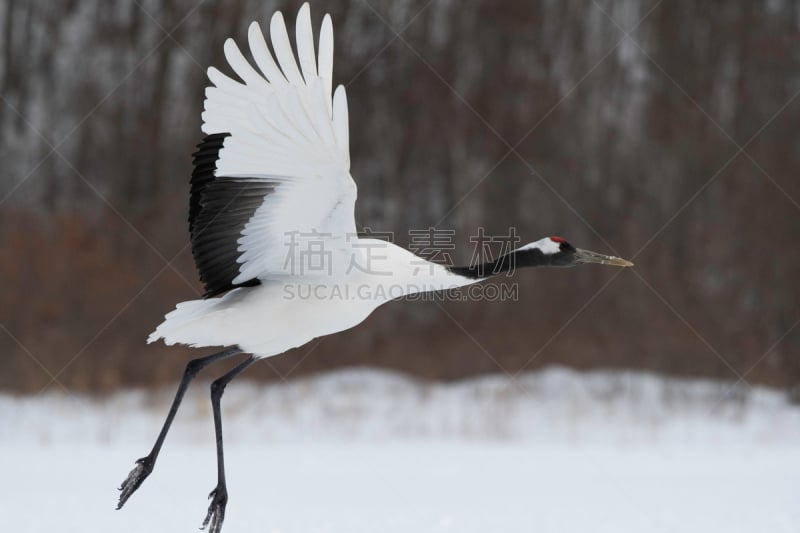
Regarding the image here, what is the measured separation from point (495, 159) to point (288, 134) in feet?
25.9

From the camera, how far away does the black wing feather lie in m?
4.43

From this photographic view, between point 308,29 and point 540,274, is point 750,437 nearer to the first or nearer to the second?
point 540,274

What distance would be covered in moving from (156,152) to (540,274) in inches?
189

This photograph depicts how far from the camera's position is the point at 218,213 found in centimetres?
455

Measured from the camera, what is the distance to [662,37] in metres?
12.1

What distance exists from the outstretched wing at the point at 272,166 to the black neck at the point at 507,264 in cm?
78

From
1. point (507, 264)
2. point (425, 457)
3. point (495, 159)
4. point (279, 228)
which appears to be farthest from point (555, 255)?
point (495, 159)

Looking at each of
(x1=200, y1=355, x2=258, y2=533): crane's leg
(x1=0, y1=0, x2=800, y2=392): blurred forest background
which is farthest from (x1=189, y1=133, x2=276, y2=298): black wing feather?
(x1=0, y1=0, x2=800, y2=392): blurred forest background

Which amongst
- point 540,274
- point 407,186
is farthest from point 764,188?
point 407,186

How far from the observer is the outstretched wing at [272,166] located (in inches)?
157

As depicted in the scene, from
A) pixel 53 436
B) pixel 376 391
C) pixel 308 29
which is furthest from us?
pixel 376 391

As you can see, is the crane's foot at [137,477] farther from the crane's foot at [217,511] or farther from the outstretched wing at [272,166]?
the outstretched wing at [272,166]

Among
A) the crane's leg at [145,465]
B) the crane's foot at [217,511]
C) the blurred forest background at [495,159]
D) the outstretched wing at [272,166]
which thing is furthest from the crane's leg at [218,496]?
the blurred forest background at [495,159]

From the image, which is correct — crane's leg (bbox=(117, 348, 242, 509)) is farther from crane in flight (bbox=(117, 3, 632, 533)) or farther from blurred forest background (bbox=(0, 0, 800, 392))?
blurred forest background (bbox=(0, 0, 800, 392))
